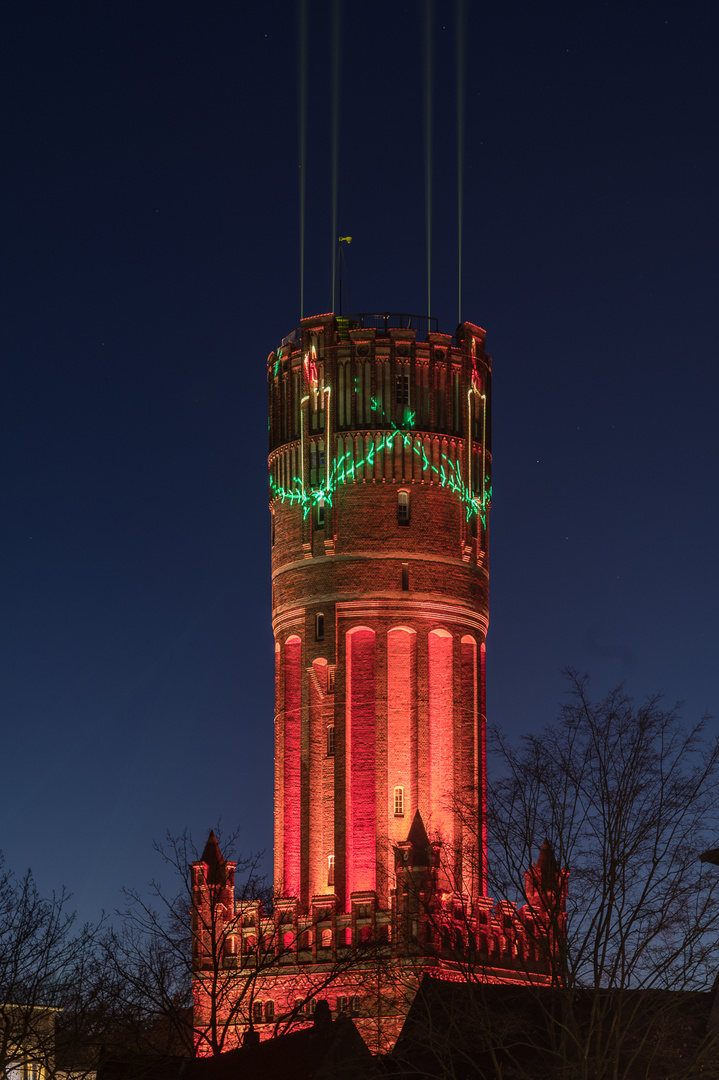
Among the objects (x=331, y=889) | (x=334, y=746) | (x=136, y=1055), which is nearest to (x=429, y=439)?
(x=334, y=746)

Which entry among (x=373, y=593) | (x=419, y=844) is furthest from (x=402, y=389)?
(x=419, y=844)

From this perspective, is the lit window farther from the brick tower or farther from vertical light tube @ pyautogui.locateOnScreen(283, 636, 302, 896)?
vertical light tube @ pyautogui.locateOnScreen(283, 636, 302, 896)

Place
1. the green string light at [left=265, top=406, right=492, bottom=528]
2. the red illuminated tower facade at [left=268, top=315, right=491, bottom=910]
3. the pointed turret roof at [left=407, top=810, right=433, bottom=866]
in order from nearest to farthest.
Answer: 1. the pointed turret roof at [left=407, top=810, right=433, bottom=866]
2. the red illuminated tower facade at [left=268, top=315, right=491, bottom=910]
3. the green string light at [left=265, top=406, right=492, bottom=528]

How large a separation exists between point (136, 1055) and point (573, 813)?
15992mm

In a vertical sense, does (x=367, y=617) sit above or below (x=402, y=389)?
below

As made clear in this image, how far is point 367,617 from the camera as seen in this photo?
8550 centimetres

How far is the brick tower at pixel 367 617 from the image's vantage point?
270 feet

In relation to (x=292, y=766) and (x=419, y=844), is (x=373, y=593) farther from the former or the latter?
(x=419, y=844)

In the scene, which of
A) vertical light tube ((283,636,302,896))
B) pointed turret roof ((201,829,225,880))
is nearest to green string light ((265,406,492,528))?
vertical light tube ((283,636,302,896))

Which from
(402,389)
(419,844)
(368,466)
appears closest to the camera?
(419,844)

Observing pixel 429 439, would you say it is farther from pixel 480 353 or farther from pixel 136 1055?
pixel 136 1055

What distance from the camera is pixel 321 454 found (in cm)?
8806

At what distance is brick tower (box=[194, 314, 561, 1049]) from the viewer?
270 ft

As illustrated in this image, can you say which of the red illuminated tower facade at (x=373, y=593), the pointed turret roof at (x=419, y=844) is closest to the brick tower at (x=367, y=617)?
the red illuminated tower facade at (x=373, y=593)
